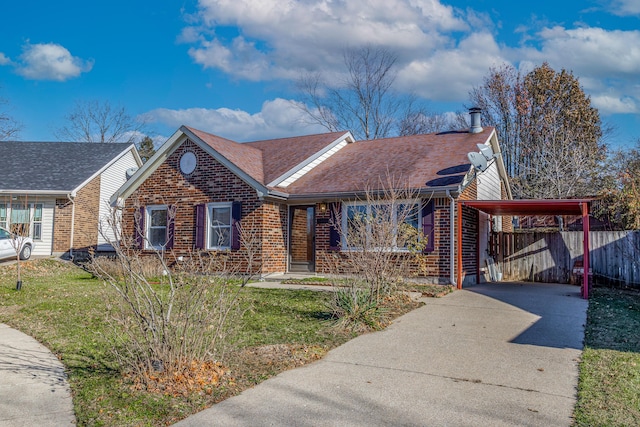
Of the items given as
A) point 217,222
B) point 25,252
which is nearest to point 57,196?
point 25,252

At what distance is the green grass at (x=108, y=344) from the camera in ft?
14.2

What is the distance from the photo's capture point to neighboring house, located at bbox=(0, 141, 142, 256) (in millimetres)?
19859

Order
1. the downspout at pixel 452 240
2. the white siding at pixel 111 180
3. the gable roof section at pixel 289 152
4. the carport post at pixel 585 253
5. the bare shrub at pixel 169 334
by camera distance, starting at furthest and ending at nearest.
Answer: the white siding at pixel 111 180 < the gable roof section at pixel 289 152 < the downspout at pixel 452 240 < the carport post at pixel 585 253 < the bare shrub at pixel 169 334

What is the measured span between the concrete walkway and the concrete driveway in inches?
47.7

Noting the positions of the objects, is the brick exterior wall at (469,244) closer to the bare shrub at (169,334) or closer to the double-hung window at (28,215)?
the bare shrub at (169,334)

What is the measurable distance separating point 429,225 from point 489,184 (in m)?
4.66

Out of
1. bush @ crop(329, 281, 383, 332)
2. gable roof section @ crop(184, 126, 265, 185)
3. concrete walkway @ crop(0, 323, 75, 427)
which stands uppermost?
gable roof section @ crop(184, 126, 265, 185)

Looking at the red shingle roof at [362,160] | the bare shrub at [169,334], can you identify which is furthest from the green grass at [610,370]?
the red shingle roof at [362,160]

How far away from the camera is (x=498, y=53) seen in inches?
1159

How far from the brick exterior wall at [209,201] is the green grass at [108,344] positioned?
2.87m

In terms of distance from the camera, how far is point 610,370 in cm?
550

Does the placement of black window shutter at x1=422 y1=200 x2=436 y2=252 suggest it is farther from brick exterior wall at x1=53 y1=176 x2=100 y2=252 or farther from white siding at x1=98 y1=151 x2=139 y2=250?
white siding at x1=98 y1=151 x2=139 y2=250

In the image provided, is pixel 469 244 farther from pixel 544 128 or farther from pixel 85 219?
pixel 544 128

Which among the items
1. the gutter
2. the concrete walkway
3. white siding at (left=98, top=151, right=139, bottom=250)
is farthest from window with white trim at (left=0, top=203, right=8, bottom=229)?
the concrete walkway
